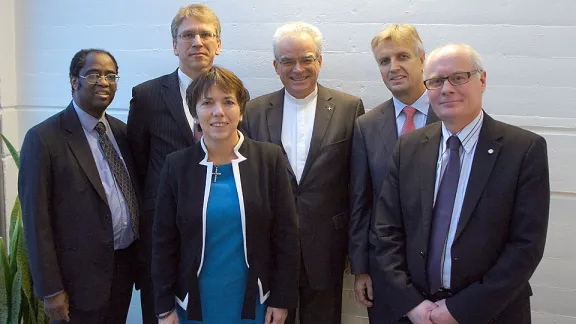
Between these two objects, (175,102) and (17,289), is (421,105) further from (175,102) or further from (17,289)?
(17,289)

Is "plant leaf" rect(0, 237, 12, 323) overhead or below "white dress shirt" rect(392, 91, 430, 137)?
below

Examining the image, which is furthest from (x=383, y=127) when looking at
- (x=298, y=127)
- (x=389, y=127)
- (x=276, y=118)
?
(x=276, y=118)

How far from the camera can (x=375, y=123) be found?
2562 millimetres

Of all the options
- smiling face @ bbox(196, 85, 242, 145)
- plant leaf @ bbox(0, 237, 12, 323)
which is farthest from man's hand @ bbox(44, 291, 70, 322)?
smiling face @ bbox(196, 85, 242, 145)

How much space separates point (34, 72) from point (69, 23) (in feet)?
1.43

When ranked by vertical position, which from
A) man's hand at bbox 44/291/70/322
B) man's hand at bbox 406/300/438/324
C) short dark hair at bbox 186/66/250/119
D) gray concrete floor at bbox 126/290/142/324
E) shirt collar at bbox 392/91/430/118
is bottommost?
gray concrete floor at bbox 126/290/142/324

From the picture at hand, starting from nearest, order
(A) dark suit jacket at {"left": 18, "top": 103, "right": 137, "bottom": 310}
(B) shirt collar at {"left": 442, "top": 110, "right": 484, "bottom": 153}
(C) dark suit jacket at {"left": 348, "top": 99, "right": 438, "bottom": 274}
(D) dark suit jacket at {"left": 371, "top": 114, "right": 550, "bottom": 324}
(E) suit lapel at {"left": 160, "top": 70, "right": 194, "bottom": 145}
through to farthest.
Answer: (D) dark suit jacket at {"left": 371, "top": 114, "right": 550, "bottom": 324} < (B) shirt collar at {"left": 442, "top": 110, "right": 484, "bottom": 153} < (A) dark suit jacket at {"left": 18, "top": 103, "right": 137, "bottom": 310} < (C) dark suit jacket at {"left": 348, "top": 99, "right": 438, "bottom": 274} < (E) suit lapel at {"left": 160, "top": 70, "right": 194, "bottom": 145}

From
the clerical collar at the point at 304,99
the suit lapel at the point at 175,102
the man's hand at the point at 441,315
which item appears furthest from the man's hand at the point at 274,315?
the clerical collar at the point at 304,99

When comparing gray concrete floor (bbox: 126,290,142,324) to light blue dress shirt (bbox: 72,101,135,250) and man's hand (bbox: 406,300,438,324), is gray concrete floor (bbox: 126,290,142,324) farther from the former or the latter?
man's hand (bbox: 406,300,438,324)

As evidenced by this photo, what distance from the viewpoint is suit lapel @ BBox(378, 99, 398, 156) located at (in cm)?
250

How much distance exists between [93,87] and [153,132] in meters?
0.37

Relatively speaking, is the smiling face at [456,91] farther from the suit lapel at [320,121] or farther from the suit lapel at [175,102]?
the suit lapel at [175,102]

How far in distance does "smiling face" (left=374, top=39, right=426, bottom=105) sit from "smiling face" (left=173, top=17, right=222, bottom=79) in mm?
861

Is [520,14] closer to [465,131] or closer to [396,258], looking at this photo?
[465,131]
